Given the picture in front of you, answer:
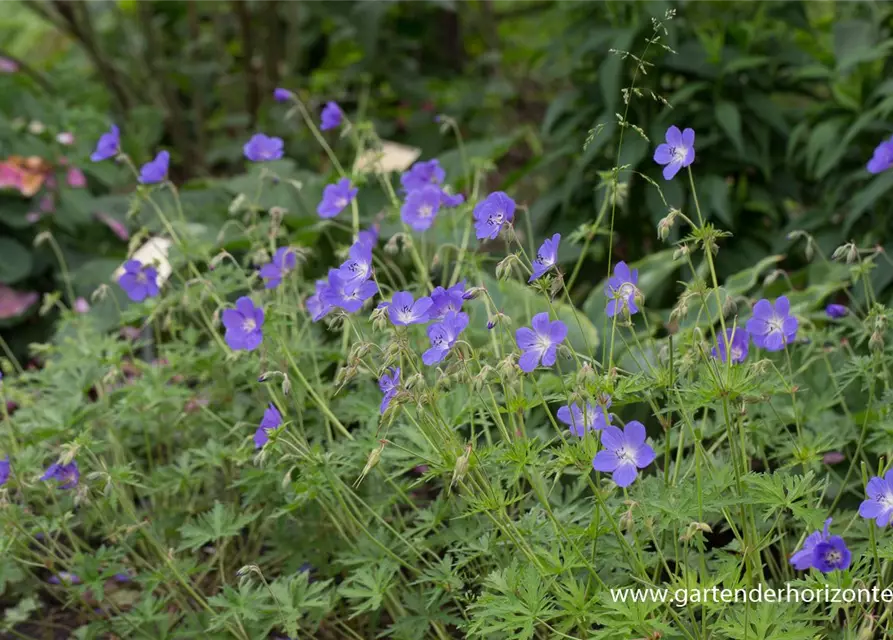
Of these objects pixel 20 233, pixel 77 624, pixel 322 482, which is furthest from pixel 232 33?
pixel 322 482

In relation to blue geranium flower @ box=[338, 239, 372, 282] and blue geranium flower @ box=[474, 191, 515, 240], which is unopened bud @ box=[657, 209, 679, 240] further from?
blue geranium flower @ box=[338, 239, 372, 282]

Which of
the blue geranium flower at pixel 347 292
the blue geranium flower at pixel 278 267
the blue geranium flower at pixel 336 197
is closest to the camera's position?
the blue geranium flower at pixel 347 292

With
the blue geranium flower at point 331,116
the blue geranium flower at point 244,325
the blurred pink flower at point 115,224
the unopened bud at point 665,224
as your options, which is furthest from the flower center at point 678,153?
the blurred pink flower at point 115,224

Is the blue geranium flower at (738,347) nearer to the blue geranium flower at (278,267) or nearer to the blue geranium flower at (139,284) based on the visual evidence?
the blue geranium flower at (278,267)

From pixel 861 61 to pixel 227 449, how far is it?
2.03 m

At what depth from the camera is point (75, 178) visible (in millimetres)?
3309

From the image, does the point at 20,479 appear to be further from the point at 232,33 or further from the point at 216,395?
the point at 232,33

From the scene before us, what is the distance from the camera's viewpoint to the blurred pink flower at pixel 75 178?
331 centimetres

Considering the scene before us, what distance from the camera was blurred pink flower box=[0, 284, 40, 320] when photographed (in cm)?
308

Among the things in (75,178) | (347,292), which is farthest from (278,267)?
(75,178)

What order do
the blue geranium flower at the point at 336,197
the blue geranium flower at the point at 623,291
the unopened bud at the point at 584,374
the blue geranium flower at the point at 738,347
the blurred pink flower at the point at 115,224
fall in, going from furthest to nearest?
1. the blurred pink flower at the point at 115,224
2. the blue geranium flower at the point at 336,197
3. the blue geranium flower at the point at 738,347
4. the blue geranium flower at the point at 623,291
5. the unopened bud at the point at 584,374

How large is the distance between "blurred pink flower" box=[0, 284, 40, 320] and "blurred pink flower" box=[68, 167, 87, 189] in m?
0.38

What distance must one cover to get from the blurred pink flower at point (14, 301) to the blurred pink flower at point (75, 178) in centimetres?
38

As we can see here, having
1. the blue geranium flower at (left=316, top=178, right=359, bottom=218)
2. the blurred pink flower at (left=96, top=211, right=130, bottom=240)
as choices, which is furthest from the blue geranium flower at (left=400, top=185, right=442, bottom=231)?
the blurred pink flower at (left=96, top=211, right=130, bottom=240)
